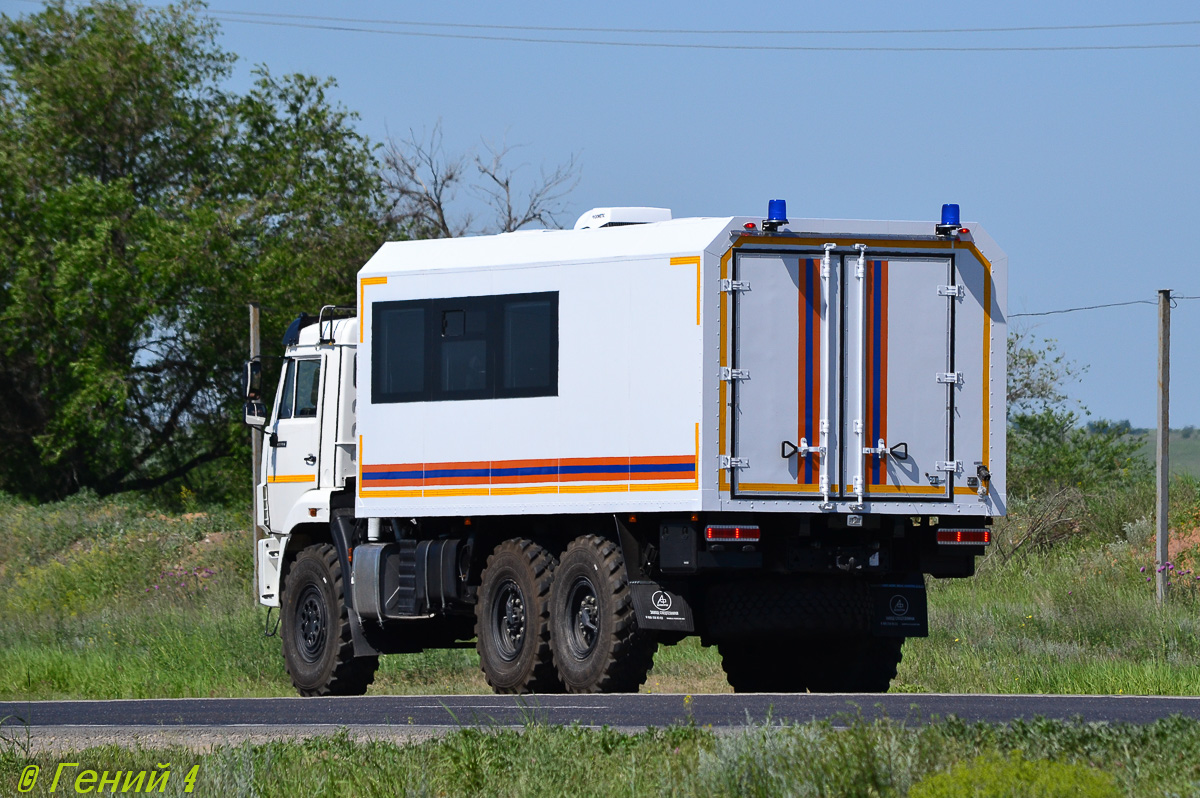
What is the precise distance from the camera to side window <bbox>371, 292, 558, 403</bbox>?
14.1m

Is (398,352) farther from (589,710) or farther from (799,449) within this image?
(589,710)

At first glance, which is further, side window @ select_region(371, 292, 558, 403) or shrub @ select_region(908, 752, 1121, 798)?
side window @ select_region(371, 292, 558, 403)

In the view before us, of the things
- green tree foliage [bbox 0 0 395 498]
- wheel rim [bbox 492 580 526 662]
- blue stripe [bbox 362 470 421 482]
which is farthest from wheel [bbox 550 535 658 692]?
green tree foliage [bbox 0 0 395 498]

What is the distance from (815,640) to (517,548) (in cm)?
255

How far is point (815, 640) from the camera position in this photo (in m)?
14.5

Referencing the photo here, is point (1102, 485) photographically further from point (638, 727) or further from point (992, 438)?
point (638, 727)

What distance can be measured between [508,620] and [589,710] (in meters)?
3.14

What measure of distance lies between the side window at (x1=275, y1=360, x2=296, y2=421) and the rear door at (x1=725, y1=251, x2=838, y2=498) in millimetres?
5698

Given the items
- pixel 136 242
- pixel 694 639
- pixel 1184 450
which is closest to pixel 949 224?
pixel 694 639

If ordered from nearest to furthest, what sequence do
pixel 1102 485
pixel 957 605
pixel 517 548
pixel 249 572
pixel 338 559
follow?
1. pixel 517 548
2. pixel 338 559
3. pixel 957 605
4. pixel 249 572
5. pixel 1102 485

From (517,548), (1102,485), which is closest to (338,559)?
(517,548)

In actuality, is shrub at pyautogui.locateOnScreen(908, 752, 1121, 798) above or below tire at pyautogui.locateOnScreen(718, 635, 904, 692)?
above

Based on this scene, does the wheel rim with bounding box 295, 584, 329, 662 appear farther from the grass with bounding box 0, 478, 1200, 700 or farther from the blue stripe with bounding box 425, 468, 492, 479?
the blue stripe with bounding box 425, 468, 492, 479

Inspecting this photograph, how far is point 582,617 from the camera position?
45.2 ft
